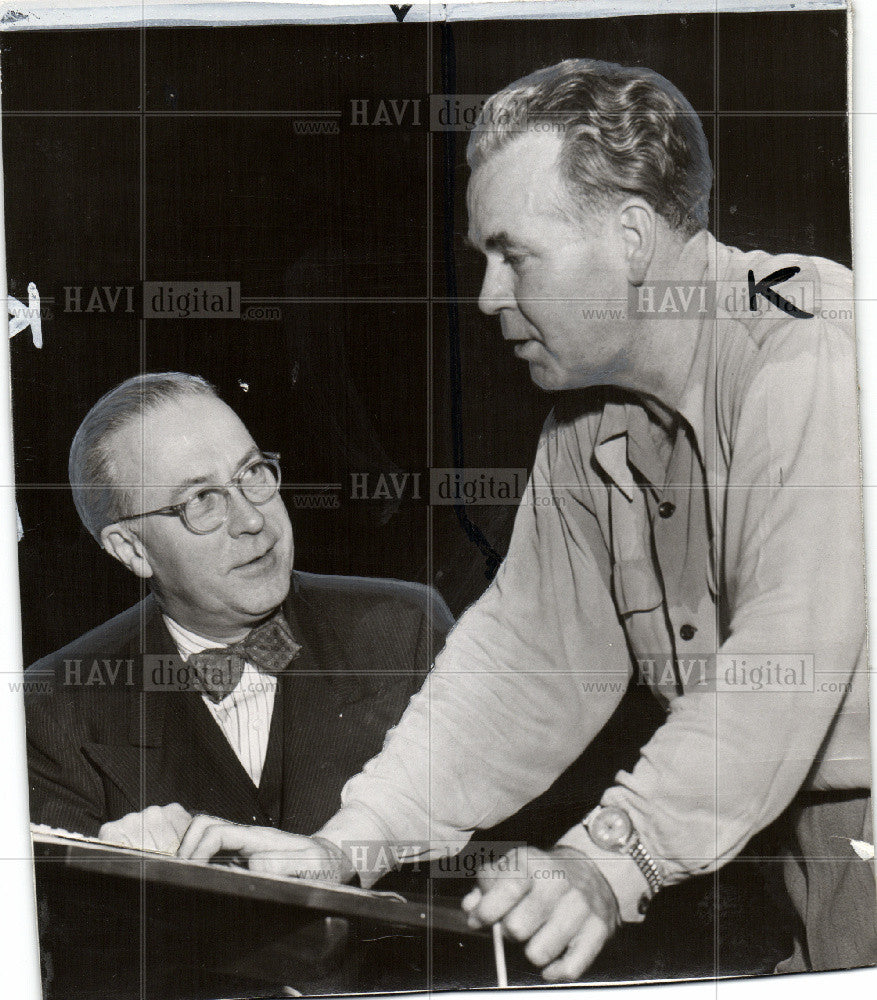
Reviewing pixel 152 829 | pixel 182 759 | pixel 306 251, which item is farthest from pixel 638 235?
pixel 152 829

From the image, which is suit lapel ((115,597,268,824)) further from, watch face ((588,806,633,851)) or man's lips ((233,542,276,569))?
watch face ((588,806,633,851))

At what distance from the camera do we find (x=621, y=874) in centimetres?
179

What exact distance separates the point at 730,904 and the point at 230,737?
3.18ft

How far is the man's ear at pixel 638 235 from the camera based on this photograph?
1761mm

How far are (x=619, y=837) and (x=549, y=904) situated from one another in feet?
0.58

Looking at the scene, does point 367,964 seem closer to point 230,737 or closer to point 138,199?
point 230,737

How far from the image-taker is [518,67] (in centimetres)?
179

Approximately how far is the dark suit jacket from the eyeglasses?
0.16 meters

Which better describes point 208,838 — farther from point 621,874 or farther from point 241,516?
point 621,874

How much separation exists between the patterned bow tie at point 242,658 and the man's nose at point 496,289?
0.68 m

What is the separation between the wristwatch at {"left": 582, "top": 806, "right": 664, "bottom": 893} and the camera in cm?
179

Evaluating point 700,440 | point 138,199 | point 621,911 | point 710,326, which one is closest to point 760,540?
point 700,440

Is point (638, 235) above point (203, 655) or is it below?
above

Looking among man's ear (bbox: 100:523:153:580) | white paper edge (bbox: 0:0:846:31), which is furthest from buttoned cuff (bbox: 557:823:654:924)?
white paper edge (bbox: 0:0:846:31)
